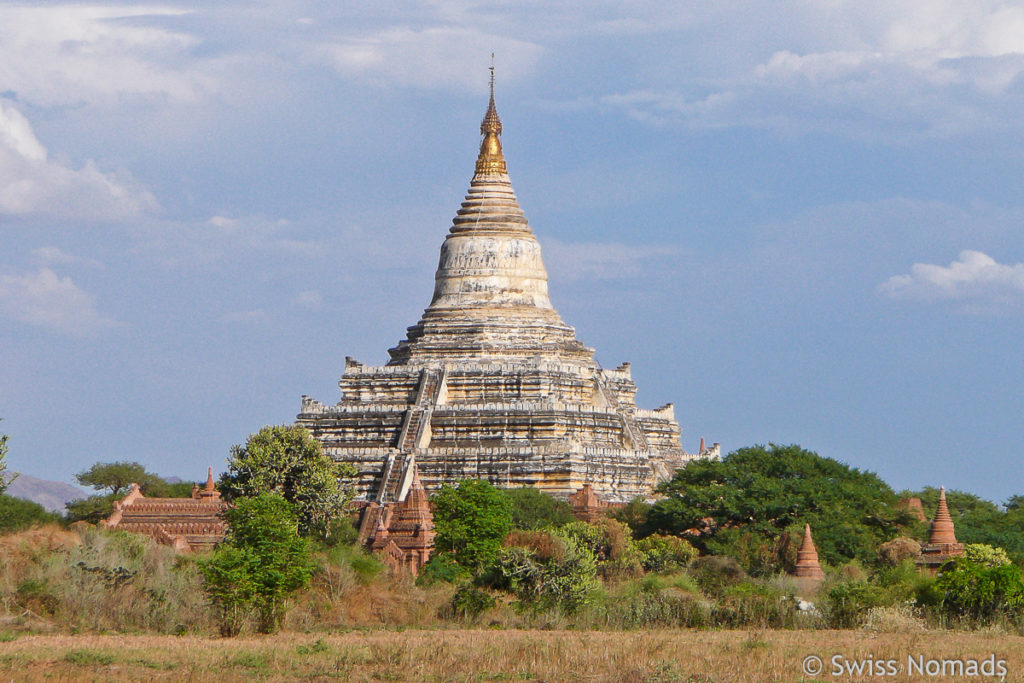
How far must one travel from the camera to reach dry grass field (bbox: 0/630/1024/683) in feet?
94.2

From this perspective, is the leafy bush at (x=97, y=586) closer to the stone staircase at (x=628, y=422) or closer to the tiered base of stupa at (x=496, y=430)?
the tiered base of stupa at (x=496, y=430)

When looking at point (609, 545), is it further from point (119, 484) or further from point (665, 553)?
point (119, 484)

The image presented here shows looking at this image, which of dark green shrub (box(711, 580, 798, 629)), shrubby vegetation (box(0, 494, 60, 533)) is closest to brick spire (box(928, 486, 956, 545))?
dark green shrub (box(711, 580, 798, 629))

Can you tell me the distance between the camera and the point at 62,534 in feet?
127

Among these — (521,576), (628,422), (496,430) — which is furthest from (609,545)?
(628,422)

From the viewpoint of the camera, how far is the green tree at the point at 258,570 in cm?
3512

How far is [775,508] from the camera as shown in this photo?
48406 millimetres

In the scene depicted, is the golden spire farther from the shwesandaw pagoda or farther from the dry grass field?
→ the dry grass field

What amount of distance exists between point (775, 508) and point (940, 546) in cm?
492

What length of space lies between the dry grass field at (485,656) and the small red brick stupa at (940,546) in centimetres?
992

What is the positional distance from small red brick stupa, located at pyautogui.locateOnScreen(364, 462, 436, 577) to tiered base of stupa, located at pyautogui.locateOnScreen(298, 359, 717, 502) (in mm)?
5873

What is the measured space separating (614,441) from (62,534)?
73.2 ft

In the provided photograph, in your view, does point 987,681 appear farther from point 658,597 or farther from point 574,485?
point 574,485

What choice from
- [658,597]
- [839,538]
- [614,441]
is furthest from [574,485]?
[658,597]
